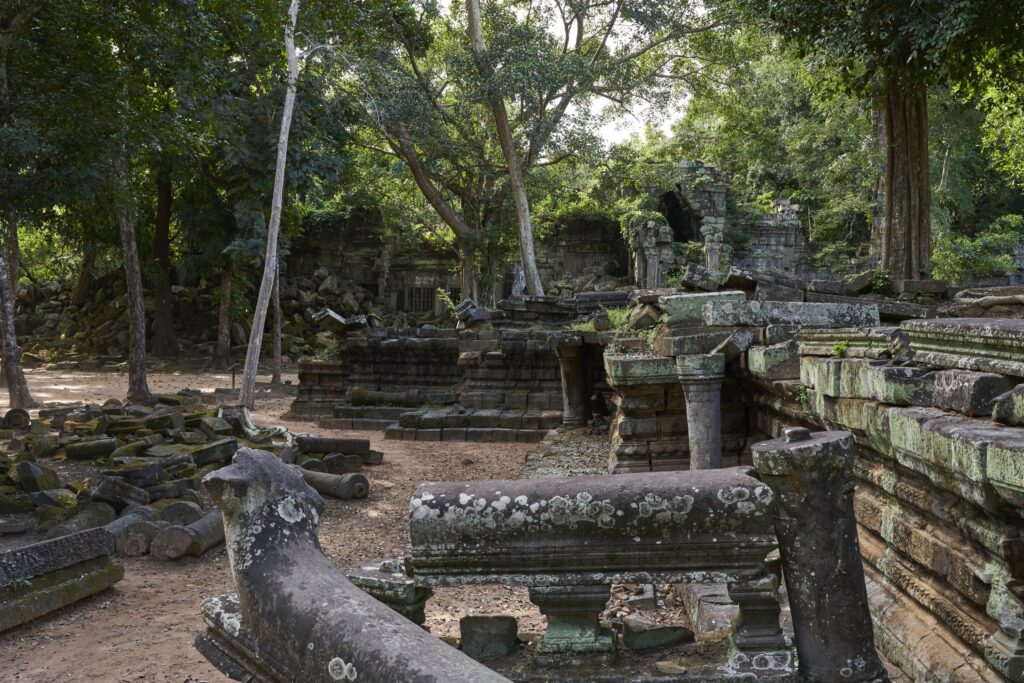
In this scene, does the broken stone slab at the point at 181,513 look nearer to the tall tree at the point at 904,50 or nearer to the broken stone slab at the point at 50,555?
the broken stone slab at the point at 50,555

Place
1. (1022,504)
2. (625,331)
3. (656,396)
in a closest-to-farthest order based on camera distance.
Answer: (1022,504), (656,396), (625,331)

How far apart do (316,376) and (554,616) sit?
14.6 meters

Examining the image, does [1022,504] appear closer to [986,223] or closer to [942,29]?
[942,29]

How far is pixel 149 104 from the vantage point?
460 inches

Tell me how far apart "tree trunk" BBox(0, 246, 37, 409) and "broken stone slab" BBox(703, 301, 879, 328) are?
33.9 feet

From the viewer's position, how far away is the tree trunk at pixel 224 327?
77.4 ft

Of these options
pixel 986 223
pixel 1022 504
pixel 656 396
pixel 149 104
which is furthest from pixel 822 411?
pixel 986 223

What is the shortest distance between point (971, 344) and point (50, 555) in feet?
18.2

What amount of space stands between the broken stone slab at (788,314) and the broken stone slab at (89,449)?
25.0 ft

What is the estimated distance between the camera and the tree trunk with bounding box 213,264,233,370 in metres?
23.6

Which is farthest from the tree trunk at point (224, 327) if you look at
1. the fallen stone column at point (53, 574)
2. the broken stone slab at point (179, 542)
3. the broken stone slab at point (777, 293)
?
the broken stone slab at point (777, 293)

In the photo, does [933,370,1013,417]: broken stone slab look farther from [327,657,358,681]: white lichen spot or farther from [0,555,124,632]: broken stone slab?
[0,555,124,632]: broken stone slab

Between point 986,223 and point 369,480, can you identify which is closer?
point 369,480

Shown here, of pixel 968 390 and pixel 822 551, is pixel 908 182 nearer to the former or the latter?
pixel 968 390
